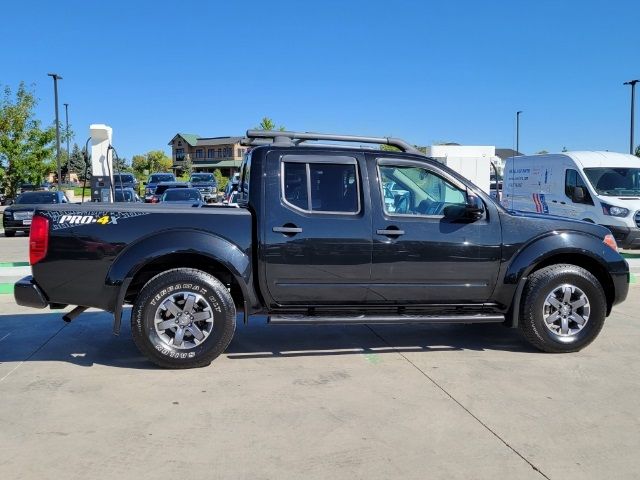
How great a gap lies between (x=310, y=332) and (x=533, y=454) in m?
3.23

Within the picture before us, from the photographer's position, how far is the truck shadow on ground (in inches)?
218

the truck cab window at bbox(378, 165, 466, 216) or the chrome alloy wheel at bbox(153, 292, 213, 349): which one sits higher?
the truck cab window at bbox(378, 165, 466, 216)

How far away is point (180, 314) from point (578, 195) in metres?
10.3

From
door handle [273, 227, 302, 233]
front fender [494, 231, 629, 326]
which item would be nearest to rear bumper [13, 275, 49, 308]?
door handle [273, 227, 302, 233]

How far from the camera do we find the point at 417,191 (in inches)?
218

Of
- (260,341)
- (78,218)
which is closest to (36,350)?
(78,218)

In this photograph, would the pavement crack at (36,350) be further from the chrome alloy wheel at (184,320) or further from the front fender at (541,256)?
the front fender at (541,256)

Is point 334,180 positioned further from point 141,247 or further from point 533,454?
point 533,454

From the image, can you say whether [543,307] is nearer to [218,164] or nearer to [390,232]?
[390,232]

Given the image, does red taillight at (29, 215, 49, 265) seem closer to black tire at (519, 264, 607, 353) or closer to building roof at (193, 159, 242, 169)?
black tire at (519, 264, 607, 353)

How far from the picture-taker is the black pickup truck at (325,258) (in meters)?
4.96

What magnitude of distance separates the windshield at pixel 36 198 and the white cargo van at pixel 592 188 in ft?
49.7

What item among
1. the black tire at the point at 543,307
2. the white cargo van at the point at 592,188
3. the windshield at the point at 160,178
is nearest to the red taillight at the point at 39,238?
the black tire at the point at 543,307

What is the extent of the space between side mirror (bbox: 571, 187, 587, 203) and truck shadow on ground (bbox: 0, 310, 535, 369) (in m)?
7.10
